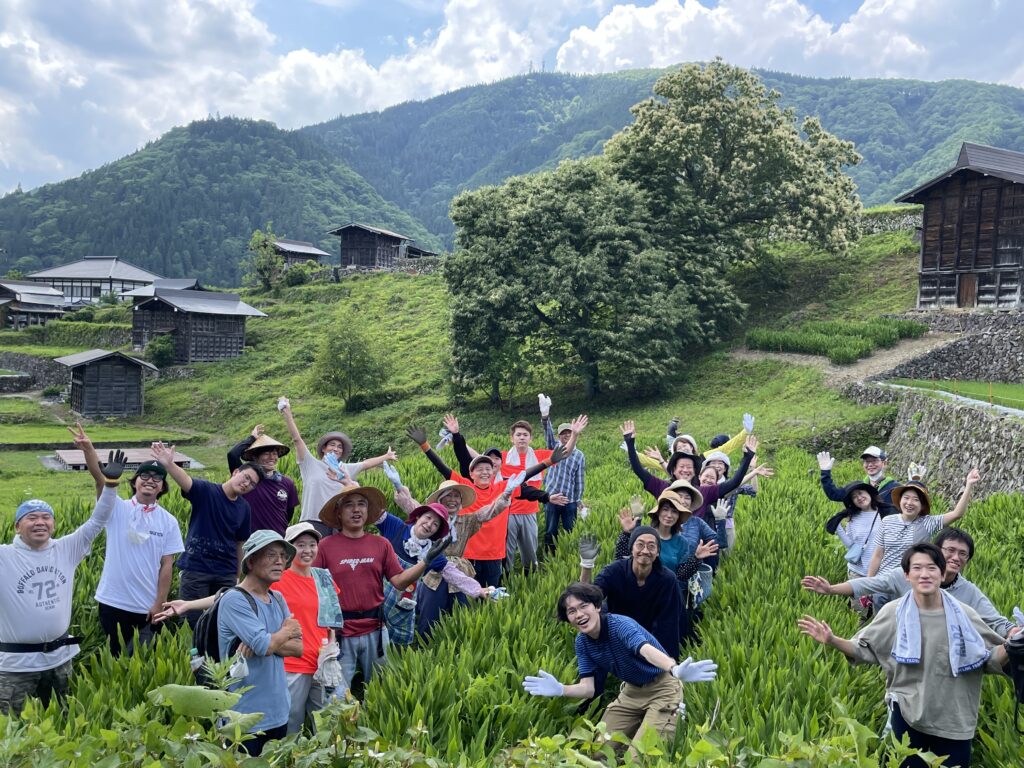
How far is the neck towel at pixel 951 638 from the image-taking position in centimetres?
388

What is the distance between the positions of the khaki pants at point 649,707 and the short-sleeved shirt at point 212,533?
3035 mm

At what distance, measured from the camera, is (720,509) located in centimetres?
708

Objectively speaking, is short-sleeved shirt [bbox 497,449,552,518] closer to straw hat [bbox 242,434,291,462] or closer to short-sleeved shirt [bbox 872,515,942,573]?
straw hat [bbox 242,434,291,462]

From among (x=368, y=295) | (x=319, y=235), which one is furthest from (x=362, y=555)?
(x=319, y=235)

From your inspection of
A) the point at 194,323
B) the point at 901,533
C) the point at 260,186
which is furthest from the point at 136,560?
the point at 260,186

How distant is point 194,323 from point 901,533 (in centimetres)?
4371

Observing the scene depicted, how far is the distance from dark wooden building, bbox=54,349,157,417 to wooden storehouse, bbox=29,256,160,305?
26.7m

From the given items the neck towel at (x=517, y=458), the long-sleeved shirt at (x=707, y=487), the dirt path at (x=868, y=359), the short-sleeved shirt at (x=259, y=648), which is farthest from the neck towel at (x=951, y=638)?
the dirt path at (x=868, y=359)

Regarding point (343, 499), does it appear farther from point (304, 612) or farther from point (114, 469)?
point (114, 469)

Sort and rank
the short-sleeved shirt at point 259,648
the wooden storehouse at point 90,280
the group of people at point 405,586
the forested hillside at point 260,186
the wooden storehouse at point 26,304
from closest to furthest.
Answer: the short-sleeved shirt at point 259,648, the group of people at point 405,586, the wooden storehouse at point 26,304, the wooden storehouse at point 90,280, the forested hillside at point 260,186

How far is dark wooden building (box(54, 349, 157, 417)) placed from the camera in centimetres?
3775

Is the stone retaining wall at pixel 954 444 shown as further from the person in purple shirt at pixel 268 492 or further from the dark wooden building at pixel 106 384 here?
the dark wooden building at pixel 106 384

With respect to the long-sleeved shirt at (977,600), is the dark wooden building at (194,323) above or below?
above

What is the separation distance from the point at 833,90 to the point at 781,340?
173 metres
